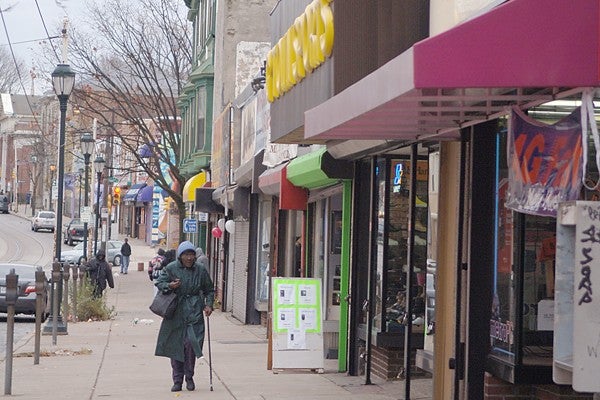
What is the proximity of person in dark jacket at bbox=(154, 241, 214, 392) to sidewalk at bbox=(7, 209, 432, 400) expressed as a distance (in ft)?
1.08

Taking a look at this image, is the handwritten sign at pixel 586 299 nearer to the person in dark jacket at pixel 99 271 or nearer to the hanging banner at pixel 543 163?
the hanging banner at pixel 543 163

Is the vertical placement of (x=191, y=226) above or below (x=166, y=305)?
above

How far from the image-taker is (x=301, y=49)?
14797 mm

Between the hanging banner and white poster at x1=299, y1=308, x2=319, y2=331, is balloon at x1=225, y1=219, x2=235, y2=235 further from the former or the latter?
the hanging banner

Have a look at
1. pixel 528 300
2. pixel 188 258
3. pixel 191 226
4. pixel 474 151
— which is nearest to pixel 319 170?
pixel 188 258

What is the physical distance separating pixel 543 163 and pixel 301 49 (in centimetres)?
764

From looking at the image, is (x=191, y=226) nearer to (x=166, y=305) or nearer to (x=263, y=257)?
(x=263, y=257)

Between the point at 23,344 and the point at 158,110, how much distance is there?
2560 cm

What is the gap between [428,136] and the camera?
10.6 metres

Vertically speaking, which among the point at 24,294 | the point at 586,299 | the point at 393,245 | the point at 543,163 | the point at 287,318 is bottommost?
the point at 24,294

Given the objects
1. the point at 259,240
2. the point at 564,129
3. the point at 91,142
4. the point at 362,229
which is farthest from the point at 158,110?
the point at 564,129

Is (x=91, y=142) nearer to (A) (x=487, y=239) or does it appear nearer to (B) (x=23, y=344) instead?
(B) (x=23, y=344)

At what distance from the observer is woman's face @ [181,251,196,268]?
1312 cm

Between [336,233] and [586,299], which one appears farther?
[336,233]
